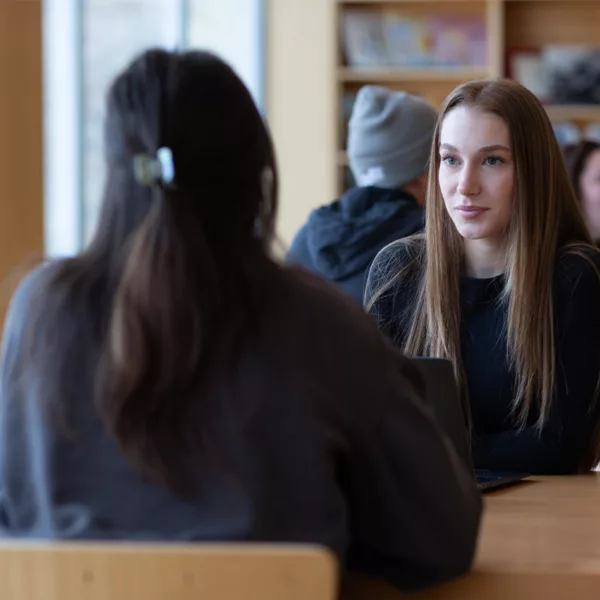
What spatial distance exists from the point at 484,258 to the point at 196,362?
3.76ft

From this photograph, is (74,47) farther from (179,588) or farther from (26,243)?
(179,588)

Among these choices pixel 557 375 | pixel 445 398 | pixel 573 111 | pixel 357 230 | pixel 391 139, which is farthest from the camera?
pixel 573 111

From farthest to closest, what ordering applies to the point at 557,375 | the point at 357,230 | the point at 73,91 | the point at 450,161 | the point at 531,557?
1. the point at 73,91
2. the point at 357,230
3. the point at 450,161
4. the point at 557,375
5. the point at 531,557

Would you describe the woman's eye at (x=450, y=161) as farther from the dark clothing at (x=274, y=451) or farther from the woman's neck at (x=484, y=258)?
the dark clothing at (x=274, y=451)

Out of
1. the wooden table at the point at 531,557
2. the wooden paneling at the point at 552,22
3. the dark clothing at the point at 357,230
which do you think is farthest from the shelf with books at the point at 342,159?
the wooden table at the point at 531,557

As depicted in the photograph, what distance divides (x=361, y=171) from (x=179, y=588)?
235 cm

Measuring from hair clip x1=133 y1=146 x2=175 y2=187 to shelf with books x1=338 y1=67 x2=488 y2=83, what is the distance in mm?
4666

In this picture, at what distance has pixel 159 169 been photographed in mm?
1213

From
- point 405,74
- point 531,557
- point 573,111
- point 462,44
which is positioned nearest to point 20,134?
point 531,557

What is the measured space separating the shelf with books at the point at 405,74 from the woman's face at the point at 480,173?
3629 mm

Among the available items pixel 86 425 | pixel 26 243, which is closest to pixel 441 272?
pixel 86 425

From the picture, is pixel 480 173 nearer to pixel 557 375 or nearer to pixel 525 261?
pixel 525 261

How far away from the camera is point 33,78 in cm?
315

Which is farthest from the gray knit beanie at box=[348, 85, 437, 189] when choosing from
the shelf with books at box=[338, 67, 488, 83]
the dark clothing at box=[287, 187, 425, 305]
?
Answer: the shelf with books at box=[338, 67, 488, 83]
